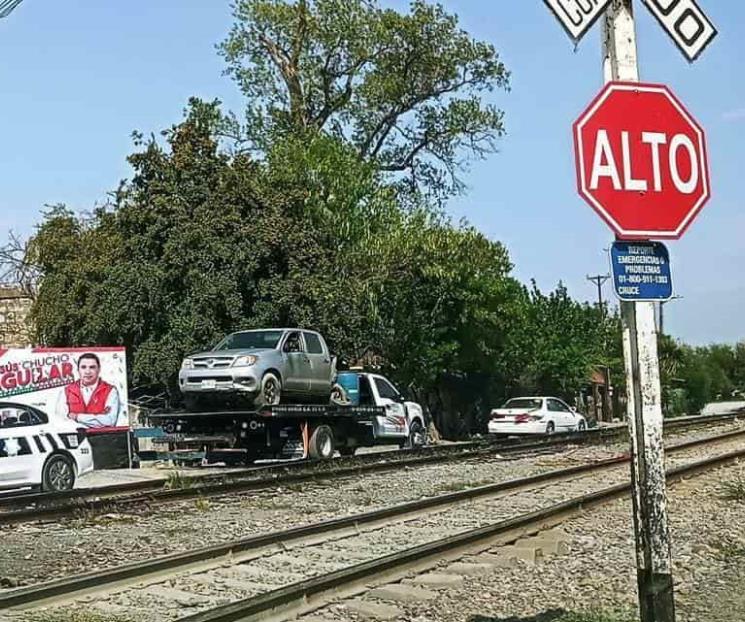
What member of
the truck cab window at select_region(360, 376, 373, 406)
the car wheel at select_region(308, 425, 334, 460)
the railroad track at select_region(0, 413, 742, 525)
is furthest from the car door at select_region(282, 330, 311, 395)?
the truck cab window at select_region(360, 376, 373, 406)

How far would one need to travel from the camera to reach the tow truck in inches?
897

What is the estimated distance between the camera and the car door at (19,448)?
682 inches

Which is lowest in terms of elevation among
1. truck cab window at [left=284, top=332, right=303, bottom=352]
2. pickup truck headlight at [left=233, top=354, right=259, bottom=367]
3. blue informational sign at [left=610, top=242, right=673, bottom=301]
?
blue informational sign at [left=610, top=242, right=673, bottom=301]

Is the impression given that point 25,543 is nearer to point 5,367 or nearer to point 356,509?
point 356,509

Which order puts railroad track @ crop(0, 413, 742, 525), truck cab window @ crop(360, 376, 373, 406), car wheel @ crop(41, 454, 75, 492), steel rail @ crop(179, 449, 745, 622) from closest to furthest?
steel rail @ crop(179, 449, 745, 622)
railroad track @ crop(0, 413, 742, 525)
car wheel @ crop(41, 454, 75, 492)
truck cab window @ crop(360, 376, 373, 406)

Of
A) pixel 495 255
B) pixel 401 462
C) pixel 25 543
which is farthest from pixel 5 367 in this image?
pixel 495 255

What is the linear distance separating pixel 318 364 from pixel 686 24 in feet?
63.3

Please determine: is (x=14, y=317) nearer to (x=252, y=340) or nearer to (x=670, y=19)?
(x=252, y=340)

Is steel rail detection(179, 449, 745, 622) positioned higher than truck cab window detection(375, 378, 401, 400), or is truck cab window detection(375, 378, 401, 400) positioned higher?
truck cab window detection(375, 378, 401, 400)

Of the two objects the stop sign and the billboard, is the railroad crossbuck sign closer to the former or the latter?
the stop sign

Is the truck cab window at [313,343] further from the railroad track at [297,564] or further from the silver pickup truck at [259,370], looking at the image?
the railroad track at [297,564]

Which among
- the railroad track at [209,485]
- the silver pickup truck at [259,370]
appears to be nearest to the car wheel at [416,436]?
the railroad track at [209,485]

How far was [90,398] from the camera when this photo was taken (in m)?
26.2

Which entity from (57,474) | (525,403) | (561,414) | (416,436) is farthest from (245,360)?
(561,414)
